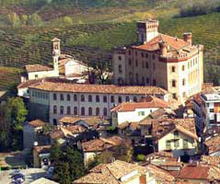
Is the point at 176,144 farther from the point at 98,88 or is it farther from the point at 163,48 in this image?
the point at 98,88

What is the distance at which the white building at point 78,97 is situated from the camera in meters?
75.3

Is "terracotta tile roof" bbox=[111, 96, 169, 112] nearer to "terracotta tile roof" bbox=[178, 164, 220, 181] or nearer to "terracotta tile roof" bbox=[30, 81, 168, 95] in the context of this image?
"terracotta tile roof" bbox=[30, 81, 168, 95]

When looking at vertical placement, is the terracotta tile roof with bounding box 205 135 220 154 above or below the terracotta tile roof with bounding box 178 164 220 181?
above

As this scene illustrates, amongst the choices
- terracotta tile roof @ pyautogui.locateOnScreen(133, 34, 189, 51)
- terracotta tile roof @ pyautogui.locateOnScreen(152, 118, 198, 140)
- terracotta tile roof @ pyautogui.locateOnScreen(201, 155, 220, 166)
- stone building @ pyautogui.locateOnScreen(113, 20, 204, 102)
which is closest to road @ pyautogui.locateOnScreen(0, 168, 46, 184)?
terracotta tile roof @ pyautogui.locateOnScreen(152, 118, 198, 140)

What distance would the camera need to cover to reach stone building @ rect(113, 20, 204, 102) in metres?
75.8

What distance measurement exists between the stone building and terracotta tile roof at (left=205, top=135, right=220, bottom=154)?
1136 centimetres

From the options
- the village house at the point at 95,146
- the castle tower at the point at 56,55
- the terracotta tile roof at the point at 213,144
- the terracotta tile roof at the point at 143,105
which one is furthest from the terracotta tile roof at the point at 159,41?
the terracotta tile roof at the point at 213,144

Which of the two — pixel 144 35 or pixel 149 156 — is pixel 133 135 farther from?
pixel 144 35

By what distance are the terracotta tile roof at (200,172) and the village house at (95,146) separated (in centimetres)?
713

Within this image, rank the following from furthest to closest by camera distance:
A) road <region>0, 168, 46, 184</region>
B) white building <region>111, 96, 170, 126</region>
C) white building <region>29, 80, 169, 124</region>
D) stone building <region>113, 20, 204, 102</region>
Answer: stone building <region>113, 20, 204, 102</region> → white building <region>29, 80, 169, 124</region> → white building <region>111, 96, 170, 126</region> → road <region>0, 168, 46, 184</region>

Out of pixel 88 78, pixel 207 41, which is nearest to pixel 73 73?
pixel 88 78

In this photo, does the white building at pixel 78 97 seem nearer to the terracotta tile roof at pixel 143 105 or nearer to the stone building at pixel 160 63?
the stone building at pixel 160 63

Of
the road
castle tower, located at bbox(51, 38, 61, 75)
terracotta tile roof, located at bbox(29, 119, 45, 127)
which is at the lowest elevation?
the road

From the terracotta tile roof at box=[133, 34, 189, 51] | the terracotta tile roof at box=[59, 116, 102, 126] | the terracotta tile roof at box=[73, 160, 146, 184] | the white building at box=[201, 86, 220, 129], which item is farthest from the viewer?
the terracotta tile roof at box=[133, 34, 189, 51]
